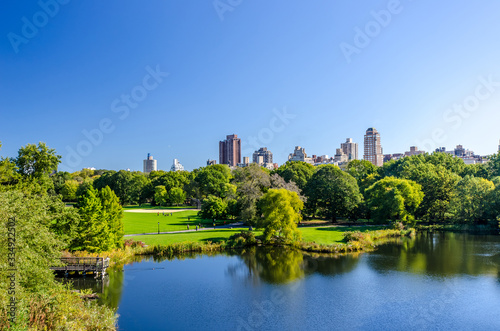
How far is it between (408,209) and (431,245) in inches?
648

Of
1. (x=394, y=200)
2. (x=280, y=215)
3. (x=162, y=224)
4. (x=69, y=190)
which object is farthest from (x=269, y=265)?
(x=69, y=190)

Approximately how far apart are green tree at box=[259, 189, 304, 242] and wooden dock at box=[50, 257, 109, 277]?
60.9 feet

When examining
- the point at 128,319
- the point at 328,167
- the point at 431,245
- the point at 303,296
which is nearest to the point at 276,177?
the point at 328,167

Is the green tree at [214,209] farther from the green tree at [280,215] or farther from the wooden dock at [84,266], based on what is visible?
the wooden dock at [84,266]

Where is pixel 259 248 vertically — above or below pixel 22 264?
below

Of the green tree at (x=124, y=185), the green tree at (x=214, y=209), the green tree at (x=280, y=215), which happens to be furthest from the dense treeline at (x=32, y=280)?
the green tree at (x=124, y=185)

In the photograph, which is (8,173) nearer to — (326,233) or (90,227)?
(90,227)

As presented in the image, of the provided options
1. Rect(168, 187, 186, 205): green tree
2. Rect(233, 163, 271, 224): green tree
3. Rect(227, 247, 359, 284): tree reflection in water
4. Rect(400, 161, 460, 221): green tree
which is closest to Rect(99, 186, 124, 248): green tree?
Rect(227, 247, 359, 284): tree reflection in water

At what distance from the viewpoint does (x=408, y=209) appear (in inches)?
2362

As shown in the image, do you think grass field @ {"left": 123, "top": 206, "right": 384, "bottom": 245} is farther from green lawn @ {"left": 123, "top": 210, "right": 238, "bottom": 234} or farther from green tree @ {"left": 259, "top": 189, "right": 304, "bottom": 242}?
green tree @ {"left": 259, "top": 189, "right": 304, "bottom": 242}

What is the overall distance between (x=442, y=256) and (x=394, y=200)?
57.1ft

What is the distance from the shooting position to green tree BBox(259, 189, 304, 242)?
42.2 m

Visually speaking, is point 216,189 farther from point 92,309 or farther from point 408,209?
point 92,309

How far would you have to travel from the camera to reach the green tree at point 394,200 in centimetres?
5481
